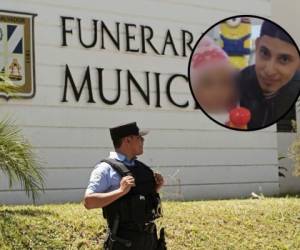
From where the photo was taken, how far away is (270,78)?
13.1 m

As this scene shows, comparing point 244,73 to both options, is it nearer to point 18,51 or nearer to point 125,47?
point 125,47

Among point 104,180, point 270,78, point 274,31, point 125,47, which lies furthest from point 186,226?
point 274,31

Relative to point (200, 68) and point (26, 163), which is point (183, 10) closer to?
point (200, 68)

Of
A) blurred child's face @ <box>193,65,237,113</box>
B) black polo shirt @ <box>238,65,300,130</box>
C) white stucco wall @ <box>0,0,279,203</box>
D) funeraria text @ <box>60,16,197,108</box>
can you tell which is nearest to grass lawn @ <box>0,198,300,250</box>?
white stucco wall @ <box>0,0,279,203</box>

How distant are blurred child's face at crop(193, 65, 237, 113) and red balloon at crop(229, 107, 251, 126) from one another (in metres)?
0.15

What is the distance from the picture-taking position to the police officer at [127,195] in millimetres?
4676

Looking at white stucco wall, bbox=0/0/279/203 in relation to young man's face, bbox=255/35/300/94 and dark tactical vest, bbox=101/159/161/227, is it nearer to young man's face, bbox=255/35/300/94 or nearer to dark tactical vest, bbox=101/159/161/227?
young man's face, bbox=255/35/300/94

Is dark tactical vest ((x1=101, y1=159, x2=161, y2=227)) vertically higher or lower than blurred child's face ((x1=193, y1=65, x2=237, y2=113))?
lower

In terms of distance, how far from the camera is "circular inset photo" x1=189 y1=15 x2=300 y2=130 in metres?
12.4

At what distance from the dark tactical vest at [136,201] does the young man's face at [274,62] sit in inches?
334

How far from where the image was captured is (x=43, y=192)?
10266mm

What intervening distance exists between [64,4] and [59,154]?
2.45 meters

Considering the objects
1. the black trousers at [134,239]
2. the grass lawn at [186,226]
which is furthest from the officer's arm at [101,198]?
the grass lawn at [186,226]

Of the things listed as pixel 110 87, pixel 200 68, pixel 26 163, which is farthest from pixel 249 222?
pixel 200 68
